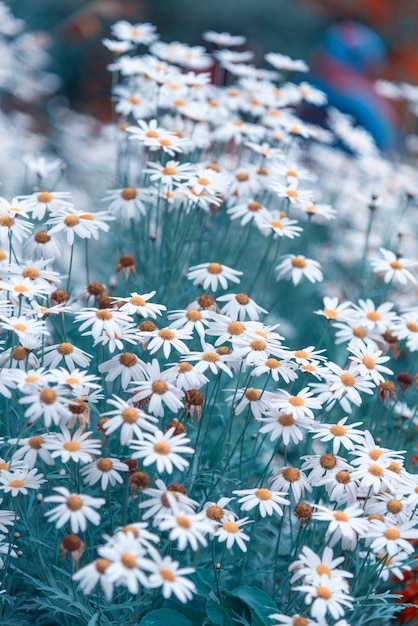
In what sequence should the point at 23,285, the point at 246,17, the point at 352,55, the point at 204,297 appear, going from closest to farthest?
the point at 23,285, the point at 204,297, the point at 352,55, the point at 246,17

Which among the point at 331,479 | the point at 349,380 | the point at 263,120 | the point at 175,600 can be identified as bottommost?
the point at 175,600

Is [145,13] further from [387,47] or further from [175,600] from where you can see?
[175,600]

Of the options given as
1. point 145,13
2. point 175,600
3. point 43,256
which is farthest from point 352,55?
point 175,600

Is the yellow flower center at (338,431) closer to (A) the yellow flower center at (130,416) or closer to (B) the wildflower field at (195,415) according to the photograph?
(B) the wildflower field at (195,415)

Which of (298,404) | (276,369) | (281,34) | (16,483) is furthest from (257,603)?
(281,34)

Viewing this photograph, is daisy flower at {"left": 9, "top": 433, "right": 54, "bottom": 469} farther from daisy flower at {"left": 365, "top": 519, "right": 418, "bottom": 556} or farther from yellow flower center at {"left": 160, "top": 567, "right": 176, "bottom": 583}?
daisy flower at {"left": 365, "top": 519, "right": 418, "bottom": 556}

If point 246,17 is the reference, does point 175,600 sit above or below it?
below

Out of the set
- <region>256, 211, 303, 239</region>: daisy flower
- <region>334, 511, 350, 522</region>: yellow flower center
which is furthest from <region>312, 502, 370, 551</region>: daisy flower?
<region>256, 211, 303, 239</region>: daisy flower
